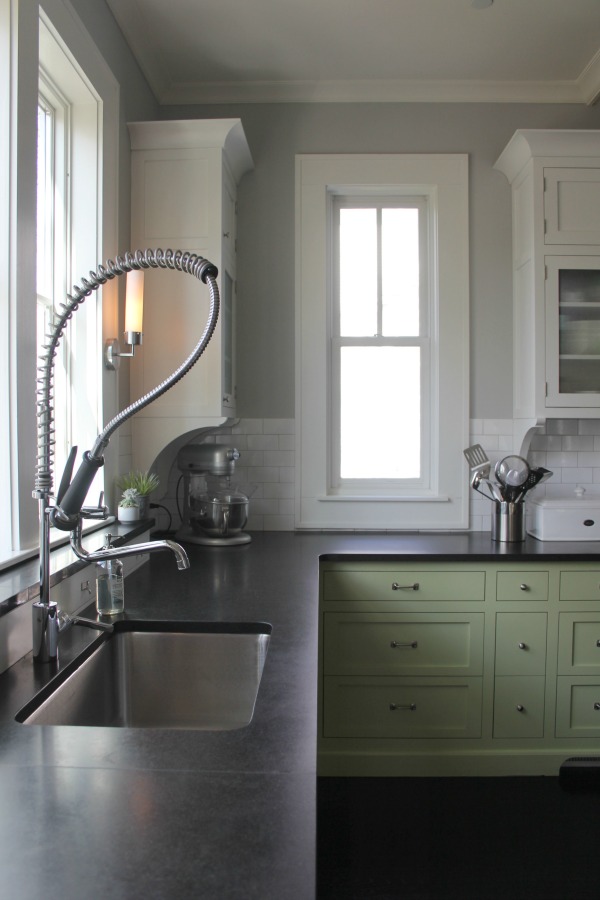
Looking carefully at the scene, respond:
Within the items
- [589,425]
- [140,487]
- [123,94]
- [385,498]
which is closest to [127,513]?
[140,487]

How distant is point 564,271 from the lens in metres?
3.12

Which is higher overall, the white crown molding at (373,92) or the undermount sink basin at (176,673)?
the white crown molding at (373,92)

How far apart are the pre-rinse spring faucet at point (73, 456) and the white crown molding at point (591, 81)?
262 centimetres

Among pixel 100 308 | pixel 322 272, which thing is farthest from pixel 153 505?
pixel 322 272

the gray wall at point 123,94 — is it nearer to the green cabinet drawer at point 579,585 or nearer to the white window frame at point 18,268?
the white window frame at point 18,268

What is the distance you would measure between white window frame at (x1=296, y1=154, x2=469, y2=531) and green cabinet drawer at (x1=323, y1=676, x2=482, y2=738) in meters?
0.81

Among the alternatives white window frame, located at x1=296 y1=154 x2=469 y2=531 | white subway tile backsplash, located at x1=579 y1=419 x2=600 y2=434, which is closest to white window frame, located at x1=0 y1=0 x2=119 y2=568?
white window frame, located at x1=296 y1=154 x2=469 y2=531

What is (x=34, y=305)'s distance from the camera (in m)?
1.99

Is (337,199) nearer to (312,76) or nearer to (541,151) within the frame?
(312,76)

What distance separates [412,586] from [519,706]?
24.2 inches

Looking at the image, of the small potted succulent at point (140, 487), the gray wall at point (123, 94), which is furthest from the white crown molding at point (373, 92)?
the small potted succulent at point (140, 487)

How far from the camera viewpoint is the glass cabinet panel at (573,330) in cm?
310

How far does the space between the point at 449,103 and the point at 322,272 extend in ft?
3.23

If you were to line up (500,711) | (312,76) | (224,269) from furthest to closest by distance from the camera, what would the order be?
1. (312,76)
2. (224,269)
3. (500,711)
